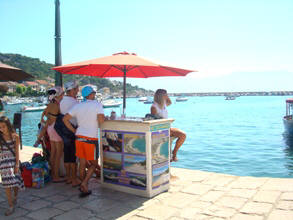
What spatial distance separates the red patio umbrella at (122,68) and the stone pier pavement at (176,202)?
182 centimetres

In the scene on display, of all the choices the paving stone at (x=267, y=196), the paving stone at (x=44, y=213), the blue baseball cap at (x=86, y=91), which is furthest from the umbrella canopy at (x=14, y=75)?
the paving stone at (x=267, y=196)

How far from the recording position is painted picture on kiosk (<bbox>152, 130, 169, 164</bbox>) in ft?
13.3

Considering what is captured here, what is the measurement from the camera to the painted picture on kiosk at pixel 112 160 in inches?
167

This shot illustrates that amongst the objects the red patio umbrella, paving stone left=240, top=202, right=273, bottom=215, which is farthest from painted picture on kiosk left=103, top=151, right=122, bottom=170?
paving stone left=240, top=202, right=273, bottom=215

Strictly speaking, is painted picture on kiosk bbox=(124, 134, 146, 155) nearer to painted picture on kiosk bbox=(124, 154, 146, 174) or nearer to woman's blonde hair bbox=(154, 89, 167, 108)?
painted picture on kiosk bbox=(124, 154, 146, 174)

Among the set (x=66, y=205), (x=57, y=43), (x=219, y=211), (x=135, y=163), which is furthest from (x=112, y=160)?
(x=57, y=43)

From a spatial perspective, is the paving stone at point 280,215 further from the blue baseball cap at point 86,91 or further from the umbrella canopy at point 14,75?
the umbrella canopy at point 14,75

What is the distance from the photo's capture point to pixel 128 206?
373 cm

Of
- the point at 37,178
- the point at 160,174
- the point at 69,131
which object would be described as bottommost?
the point at 37,178

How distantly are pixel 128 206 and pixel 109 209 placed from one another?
0.26 m

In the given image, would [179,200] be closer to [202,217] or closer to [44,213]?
Result: [202,217]

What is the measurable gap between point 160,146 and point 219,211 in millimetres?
1188

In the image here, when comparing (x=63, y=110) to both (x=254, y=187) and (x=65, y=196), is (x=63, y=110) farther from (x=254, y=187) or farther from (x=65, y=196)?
(x=254, y=187)

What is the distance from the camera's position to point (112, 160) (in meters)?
4.33
